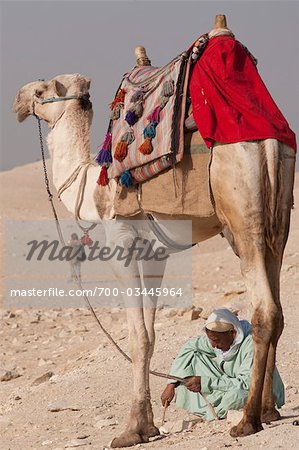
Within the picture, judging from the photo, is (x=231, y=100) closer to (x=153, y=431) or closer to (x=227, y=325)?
(x=227, y=325)

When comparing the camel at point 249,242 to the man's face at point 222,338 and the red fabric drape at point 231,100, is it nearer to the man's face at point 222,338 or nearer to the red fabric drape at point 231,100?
the red fabric drape at point 231,100

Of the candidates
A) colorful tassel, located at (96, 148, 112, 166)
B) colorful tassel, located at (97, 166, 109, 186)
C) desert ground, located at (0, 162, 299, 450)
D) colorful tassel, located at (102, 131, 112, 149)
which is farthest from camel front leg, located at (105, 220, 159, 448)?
colorful tassel, located at (102, 131, 112, 149)

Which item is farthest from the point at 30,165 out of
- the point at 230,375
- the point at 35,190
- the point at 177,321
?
the point at 230,375

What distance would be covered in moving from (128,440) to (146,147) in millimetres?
1796

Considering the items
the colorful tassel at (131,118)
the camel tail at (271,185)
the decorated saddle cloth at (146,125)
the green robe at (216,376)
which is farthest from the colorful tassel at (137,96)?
the green robe at (216,376)

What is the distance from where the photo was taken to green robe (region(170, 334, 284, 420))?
21.1 ft

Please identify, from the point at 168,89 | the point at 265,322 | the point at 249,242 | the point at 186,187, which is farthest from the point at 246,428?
the point at 168,89

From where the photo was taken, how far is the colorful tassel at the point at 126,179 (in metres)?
6.33

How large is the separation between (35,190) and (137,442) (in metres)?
35.2

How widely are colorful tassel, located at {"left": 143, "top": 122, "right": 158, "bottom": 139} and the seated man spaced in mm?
1278

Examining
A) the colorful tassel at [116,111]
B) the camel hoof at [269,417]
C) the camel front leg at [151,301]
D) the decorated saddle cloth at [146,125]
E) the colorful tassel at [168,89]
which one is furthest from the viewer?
the colorful tassel at [116,111]

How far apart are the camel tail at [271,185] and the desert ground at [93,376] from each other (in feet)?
2.22

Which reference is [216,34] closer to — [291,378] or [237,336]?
[237,336]

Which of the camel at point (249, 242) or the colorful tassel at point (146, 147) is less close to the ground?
the colorful tassel at point (146, 147)
